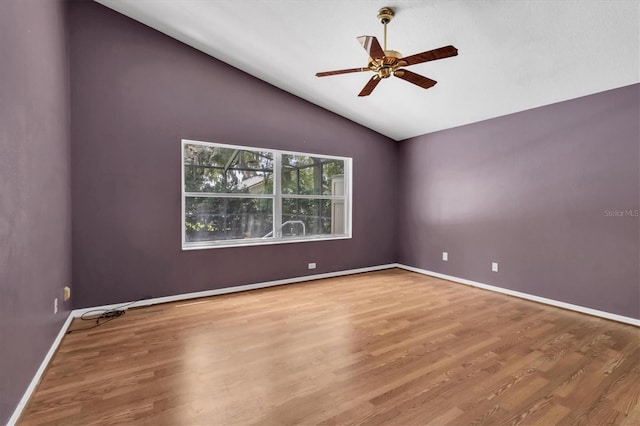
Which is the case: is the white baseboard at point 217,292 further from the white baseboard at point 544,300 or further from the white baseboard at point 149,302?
the white baseboard at point 544,300

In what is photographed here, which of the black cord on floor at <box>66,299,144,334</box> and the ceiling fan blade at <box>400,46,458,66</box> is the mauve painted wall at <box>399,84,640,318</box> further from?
the black cord on floor at <box>66,299,144,334</box>

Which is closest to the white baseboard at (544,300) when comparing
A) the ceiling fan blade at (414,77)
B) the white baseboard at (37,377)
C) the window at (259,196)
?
the window at (259,196)

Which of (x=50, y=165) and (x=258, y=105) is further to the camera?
(x=258, y=105)

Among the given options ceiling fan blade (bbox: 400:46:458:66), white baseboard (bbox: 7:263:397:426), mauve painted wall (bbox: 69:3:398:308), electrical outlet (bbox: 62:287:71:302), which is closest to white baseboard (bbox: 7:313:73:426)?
white baseboard (bbox: 7:263:397:426)

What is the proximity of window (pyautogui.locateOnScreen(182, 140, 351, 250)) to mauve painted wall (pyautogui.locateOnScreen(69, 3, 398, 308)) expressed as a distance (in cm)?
17

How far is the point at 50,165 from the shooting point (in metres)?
2.33

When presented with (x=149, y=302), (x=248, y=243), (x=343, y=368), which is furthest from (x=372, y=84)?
(x=149, y=302)

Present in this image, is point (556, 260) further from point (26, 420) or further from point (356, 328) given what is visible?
point (26, 420)

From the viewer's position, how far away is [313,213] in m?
4.84

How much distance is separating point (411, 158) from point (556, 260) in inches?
105

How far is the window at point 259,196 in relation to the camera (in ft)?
12.4

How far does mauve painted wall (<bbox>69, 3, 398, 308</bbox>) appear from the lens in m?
3.09

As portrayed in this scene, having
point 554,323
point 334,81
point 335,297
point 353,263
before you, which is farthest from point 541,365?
point 334,81

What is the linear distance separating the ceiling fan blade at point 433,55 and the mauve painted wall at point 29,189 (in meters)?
2.45
